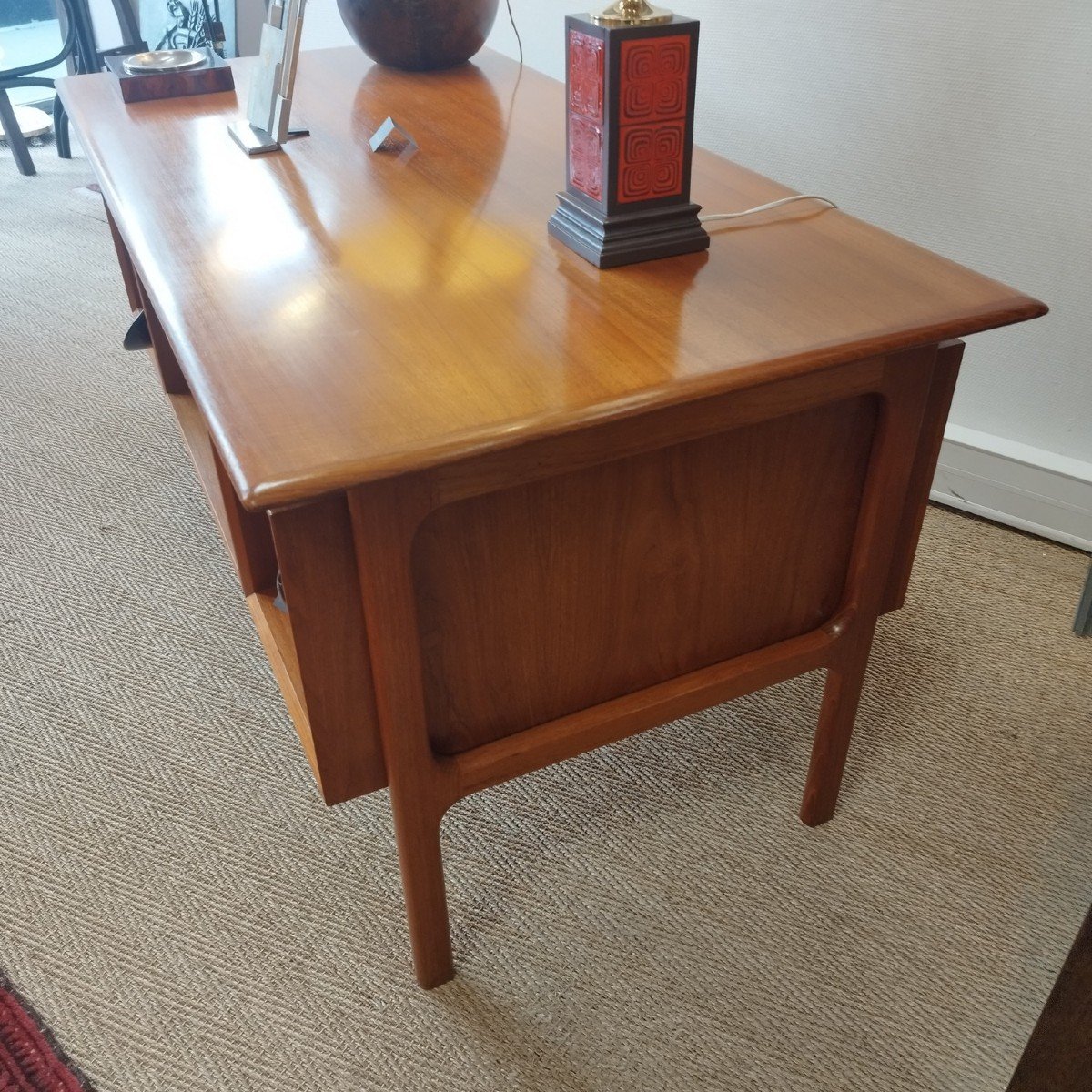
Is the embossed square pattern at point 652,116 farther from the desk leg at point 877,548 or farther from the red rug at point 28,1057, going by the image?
the red rug at point 28,1057

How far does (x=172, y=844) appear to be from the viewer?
1.26m

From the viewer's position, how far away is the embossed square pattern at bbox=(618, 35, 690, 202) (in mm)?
922

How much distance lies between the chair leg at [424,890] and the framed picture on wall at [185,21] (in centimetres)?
242

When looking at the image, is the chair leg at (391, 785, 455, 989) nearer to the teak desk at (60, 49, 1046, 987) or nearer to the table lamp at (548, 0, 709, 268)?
the teak desk at (60, 49, 1046, 987)

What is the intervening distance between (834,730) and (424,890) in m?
0.49

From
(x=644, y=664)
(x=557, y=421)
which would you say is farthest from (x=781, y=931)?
(x=557, y=421)

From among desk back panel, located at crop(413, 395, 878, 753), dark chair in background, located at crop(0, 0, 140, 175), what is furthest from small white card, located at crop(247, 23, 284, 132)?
dark chair in background, located at crop(0, 0, 140, 175)

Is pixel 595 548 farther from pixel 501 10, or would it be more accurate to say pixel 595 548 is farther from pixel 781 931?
pixel 501 10

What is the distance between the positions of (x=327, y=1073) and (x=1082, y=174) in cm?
145

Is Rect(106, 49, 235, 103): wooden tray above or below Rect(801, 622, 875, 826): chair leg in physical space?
above

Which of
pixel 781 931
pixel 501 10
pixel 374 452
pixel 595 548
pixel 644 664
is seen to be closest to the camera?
pixel 374 452

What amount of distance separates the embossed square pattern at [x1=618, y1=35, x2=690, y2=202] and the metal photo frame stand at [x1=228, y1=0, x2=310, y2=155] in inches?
22.3

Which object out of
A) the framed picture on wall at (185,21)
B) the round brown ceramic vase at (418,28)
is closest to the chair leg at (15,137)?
the framed picture on wall at (185,21)

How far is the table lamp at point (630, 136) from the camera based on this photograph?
36.0 inches
